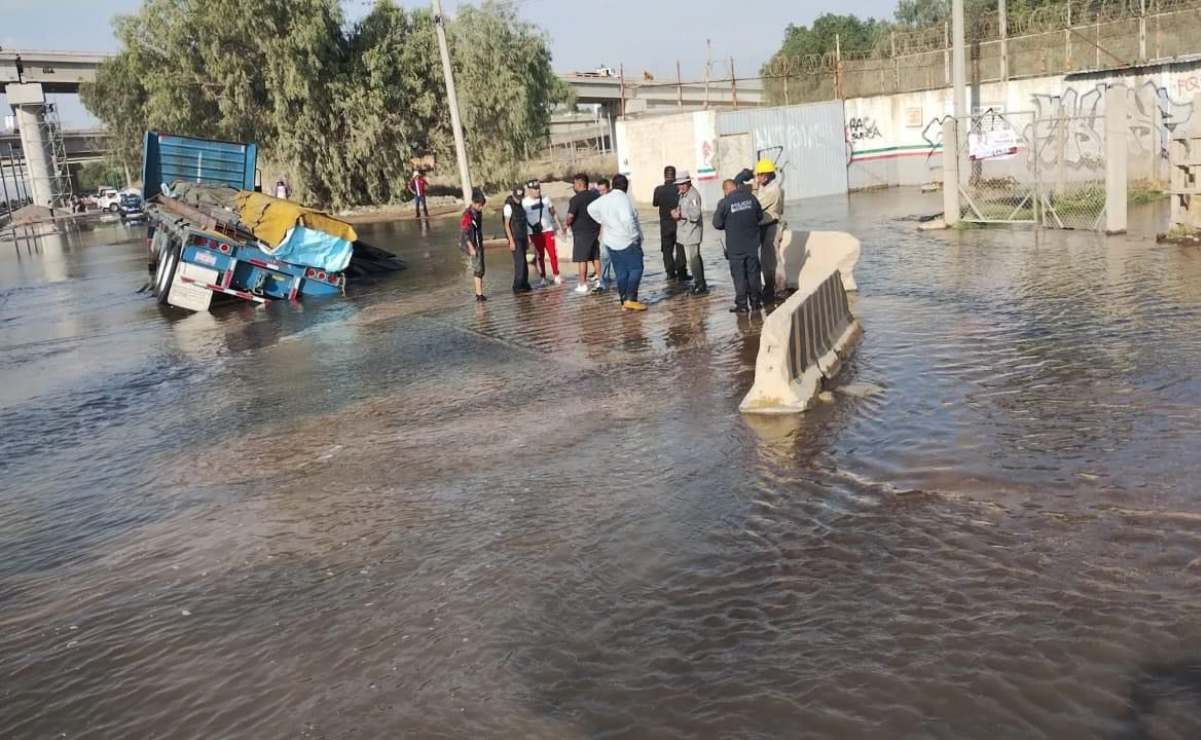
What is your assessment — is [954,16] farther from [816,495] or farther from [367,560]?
[367,560]

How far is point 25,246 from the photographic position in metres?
41.9

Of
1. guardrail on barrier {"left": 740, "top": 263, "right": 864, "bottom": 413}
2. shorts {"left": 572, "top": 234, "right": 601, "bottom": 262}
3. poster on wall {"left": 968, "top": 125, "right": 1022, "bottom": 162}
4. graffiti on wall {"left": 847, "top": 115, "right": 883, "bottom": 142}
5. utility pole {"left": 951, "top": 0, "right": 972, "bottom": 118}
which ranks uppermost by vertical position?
utility pole {"left": 951, "top": 0, "right": 972, "bottom": 118}

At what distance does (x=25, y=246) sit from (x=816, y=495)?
43806mm

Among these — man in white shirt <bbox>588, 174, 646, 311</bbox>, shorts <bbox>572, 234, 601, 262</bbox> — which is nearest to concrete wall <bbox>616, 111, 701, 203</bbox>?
shorts <bbox>572, 234, 601, 262</bbox>

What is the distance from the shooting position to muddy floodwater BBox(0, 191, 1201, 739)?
409 centimetres

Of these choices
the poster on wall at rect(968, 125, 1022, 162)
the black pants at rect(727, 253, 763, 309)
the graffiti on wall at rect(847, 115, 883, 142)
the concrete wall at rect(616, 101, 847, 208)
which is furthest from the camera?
the graffiti on wall at rect(847, 115, 883, 142)

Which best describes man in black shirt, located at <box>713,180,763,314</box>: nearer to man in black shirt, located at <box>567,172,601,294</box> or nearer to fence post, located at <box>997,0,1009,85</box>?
man in black shirt, located at <box>567,172,601,294</box>

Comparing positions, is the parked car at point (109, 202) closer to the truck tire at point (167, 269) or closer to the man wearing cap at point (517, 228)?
the truck tire at point (167, 269)

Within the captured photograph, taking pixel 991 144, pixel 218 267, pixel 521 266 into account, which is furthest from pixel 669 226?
pixel 991 144

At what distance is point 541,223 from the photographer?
1608 cm

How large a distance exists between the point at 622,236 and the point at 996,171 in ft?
57.5

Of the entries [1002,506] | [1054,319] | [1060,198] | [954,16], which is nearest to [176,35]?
[954,16]

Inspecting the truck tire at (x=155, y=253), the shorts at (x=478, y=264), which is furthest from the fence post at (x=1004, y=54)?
the truck tire at (x=155, y=253)

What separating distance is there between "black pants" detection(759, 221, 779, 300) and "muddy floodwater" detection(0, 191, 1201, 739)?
1.65 m
